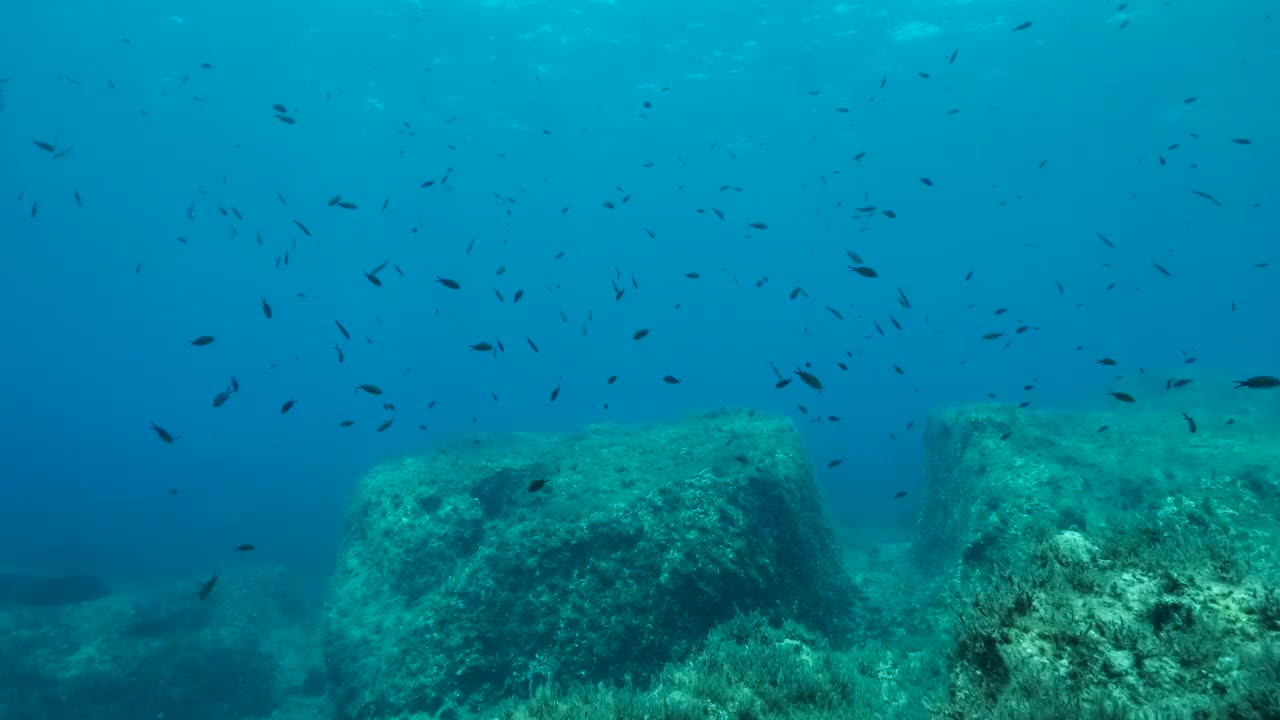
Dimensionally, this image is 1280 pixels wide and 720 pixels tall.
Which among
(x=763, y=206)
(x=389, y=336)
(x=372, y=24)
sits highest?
(x=372, y=24)

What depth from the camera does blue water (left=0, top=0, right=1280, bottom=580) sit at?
41750 millimetres

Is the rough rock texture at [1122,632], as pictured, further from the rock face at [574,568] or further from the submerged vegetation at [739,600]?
the rock face at [574,568]

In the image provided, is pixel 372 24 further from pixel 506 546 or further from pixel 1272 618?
pixel 1272 618

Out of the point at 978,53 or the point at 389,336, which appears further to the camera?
the point at 389,336

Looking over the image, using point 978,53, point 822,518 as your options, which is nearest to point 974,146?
point 978,53

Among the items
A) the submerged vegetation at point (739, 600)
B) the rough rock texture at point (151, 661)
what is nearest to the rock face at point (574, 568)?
the submerged vegetation at point (739, 600)

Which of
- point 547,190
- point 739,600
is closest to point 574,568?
point 739,600

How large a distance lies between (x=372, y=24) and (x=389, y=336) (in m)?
149

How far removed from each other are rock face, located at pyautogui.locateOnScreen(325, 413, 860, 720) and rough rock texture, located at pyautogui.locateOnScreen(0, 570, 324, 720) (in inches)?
219

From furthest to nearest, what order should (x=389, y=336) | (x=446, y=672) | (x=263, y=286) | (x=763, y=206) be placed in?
(x=389, y=336)
(x=263, y=286)
(x=763, y=206)
(x=446, y=672)

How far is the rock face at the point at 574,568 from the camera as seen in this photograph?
35.9 feet

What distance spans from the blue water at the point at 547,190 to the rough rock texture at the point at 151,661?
25.4ft

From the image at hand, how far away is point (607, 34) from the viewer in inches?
1745

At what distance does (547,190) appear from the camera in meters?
88.1
